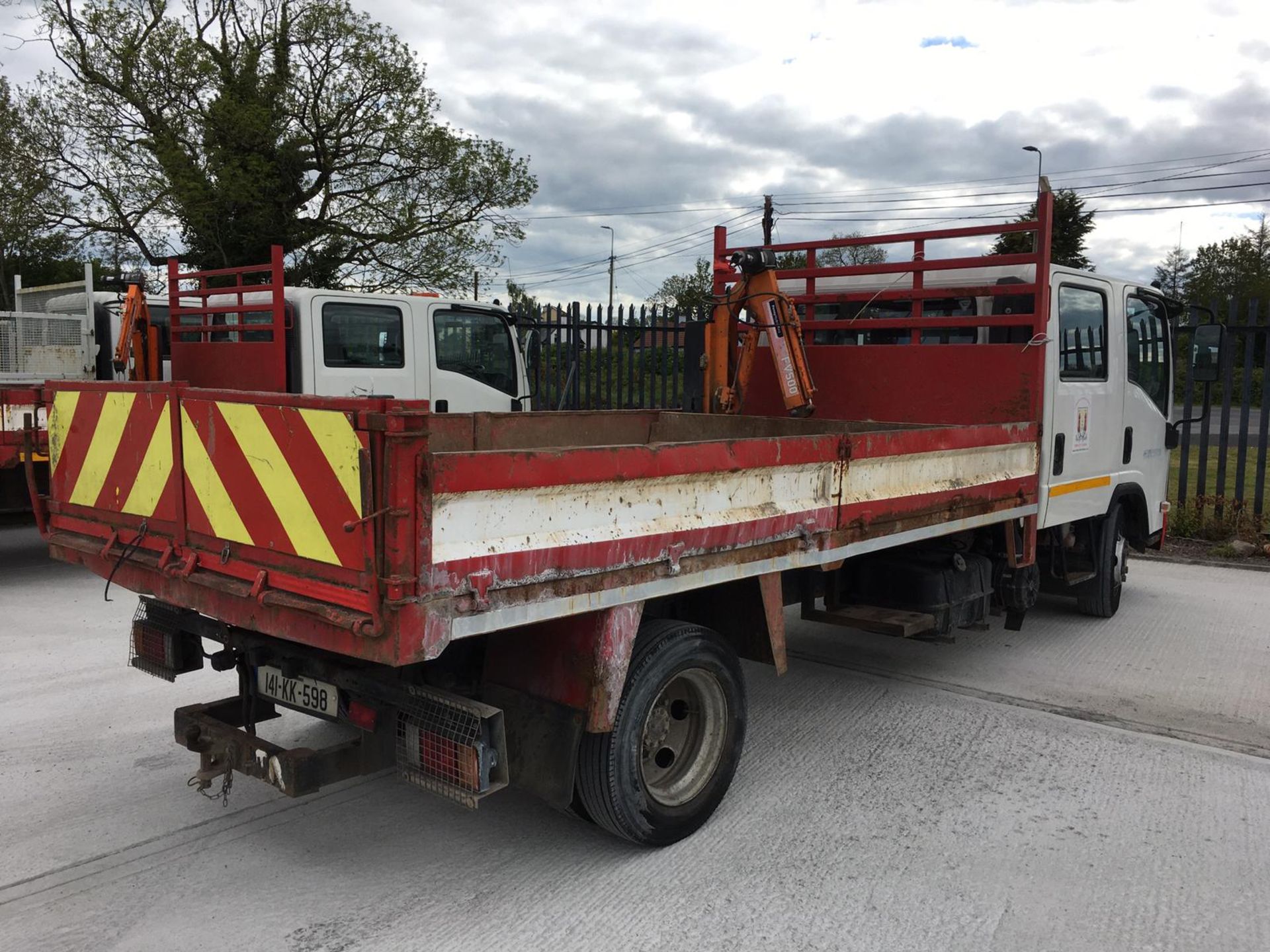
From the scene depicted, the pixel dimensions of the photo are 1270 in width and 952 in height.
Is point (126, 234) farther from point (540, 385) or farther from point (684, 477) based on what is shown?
point (684, 477)

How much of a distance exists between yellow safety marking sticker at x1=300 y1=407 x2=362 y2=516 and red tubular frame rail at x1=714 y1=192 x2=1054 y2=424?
9.87ft

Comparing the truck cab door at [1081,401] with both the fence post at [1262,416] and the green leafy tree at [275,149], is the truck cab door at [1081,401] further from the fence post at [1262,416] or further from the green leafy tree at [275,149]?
the green leafy tree at [275,149]

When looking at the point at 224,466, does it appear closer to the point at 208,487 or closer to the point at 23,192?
the point at 208,487

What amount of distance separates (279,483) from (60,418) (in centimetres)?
154

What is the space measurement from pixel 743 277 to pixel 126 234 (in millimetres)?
19026

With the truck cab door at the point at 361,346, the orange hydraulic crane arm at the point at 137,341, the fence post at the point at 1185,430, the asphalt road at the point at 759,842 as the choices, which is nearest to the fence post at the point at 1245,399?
the fence post at the point at 1185,430

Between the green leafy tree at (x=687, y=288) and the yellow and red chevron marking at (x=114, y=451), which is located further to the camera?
the green leafy tree at (x=687, y=288)

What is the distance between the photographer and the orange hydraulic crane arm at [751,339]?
587 centimetres

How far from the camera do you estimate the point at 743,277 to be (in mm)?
6031

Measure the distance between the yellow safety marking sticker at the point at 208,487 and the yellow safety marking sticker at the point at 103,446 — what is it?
379mm

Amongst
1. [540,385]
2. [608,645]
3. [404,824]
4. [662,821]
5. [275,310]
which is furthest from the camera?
[540,385]

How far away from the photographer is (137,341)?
31.3 feet

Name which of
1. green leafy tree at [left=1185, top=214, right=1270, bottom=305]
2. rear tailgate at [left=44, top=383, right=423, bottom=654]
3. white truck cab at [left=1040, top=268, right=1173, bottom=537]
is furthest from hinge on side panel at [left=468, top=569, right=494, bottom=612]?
green leafy tree at [left=1185, top=214, right=1270, bottom=305]

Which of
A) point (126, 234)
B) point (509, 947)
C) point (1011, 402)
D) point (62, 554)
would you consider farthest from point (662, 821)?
point (126, 234)
